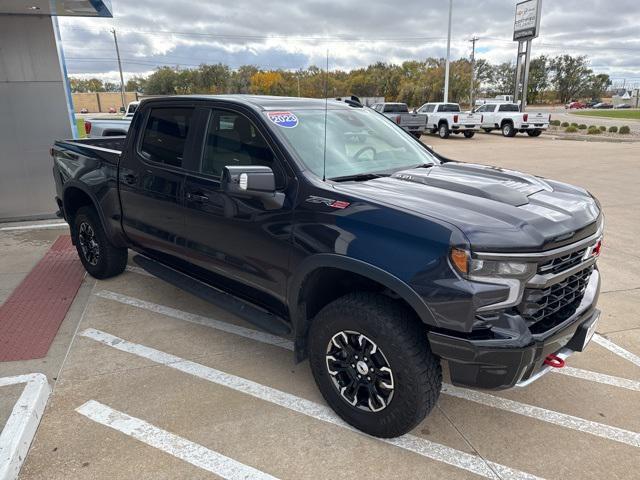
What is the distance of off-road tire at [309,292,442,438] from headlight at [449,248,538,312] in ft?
1.37

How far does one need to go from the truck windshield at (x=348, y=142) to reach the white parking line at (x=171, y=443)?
5.69 ft

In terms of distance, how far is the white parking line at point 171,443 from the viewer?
255 centimetres

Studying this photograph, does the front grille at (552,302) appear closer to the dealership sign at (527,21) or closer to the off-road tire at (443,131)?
the off-road tire at (443,131)

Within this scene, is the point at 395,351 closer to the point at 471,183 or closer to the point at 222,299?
the point at 471,183

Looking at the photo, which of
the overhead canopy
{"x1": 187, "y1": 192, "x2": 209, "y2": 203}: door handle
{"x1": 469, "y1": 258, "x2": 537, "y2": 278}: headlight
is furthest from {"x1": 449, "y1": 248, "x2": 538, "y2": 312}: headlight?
the overhead canopy

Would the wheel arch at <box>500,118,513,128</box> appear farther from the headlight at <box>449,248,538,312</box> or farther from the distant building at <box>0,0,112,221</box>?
the headlight at <box>449,248,538,312</box>

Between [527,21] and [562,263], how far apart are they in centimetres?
3602

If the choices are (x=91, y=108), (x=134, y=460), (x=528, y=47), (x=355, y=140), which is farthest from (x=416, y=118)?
(x=91, y=108)

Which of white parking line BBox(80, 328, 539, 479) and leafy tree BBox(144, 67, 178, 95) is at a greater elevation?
leafy tree BBox(144, 67, 178, 95)

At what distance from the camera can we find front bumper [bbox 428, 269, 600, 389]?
225 centimetres

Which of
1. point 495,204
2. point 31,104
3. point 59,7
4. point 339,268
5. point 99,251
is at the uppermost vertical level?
point 59,7

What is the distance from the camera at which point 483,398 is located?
10.6 ft

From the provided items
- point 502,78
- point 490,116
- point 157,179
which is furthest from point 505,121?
point 502,78

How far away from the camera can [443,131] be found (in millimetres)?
26516
